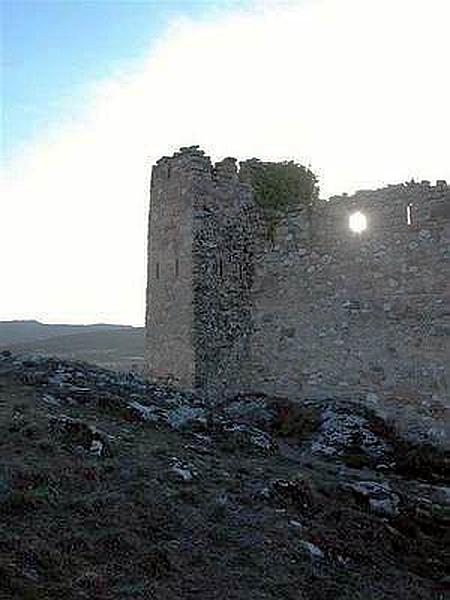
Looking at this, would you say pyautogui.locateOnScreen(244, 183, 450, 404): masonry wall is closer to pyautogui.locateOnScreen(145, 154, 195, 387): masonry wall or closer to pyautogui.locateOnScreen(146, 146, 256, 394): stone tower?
pyautogui.locateOnScreen(146, 146, 256, 394): stone tower

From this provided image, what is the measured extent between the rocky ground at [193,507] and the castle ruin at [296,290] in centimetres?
294

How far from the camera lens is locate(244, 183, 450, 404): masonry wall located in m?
16.6

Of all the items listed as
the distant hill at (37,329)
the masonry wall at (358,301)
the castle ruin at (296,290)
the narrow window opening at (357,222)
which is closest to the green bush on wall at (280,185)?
the castle ruin at (296,290)

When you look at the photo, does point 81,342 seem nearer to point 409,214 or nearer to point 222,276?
point 222,276

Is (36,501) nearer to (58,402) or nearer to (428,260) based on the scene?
(58,402)

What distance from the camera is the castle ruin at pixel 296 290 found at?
16.8 metres

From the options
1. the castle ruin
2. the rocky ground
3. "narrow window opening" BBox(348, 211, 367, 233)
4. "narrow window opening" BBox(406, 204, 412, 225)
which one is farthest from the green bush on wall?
the rocky ground

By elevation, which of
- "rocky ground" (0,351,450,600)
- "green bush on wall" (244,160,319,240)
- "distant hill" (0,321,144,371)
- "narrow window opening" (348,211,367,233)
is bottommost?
"rocky ground" (0,351,450,600)

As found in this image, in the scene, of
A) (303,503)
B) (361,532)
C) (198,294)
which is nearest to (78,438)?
(303,503)

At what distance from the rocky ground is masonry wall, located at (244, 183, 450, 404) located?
100 inches

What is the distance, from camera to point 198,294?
1839 cm

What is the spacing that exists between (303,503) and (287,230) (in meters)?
10.4

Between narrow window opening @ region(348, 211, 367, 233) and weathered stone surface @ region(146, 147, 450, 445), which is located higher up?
narrow window opening @ region(348, 211, 367, 233)

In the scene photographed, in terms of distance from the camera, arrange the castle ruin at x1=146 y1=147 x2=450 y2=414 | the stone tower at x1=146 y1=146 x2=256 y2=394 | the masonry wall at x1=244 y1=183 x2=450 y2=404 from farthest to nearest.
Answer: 1. the stone tower at x1=146 y1=146 x2=256 y2=394
2. the castle ruin at x1=146 y1=147 x2=450 y2=414
3. the masonry wall at x1=244 y1=183 x2=450 y2=404
